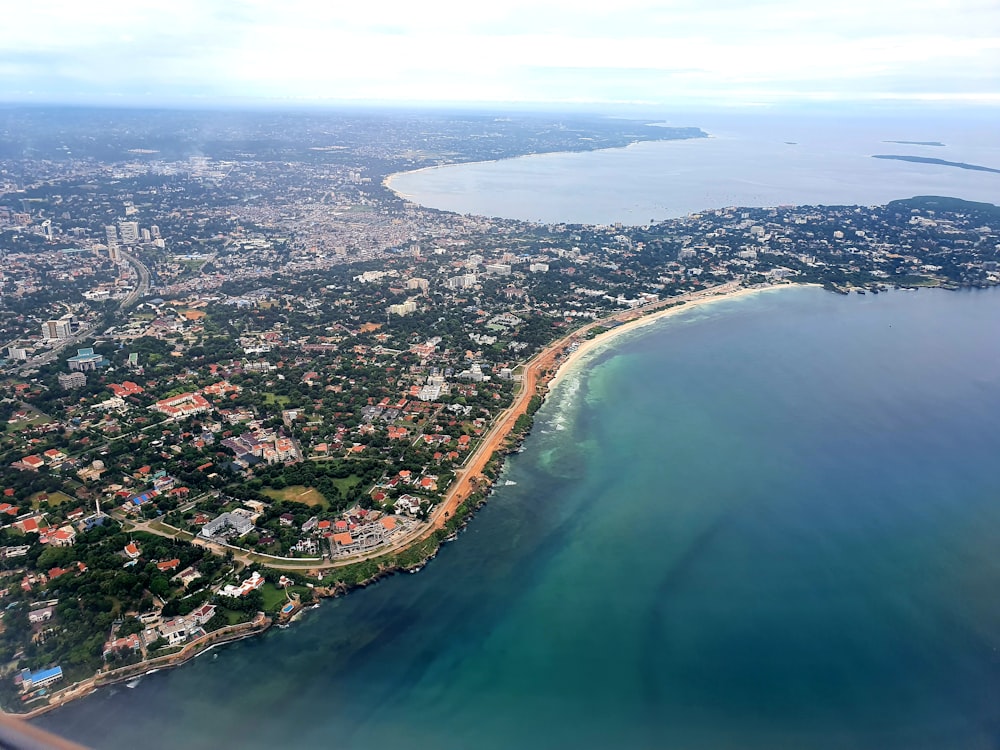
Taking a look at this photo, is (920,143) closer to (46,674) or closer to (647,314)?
(647,314)

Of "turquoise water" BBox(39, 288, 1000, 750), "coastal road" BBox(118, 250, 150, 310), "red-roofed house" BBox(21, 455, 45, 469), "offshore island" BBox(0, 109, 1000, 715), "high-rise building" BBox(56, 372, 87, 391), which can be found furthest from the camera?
"coastal road" BBox(118, 250, 150, 310)

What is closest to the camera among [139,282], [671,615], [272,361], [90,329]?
[671,615]

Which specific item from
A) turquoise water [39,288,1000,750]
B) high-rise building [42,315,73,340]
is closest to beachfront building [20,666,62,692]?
turquoise water [39,288,1000,750]

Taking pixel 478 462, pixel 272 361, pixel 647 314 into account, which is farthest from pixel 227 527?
pixel 647 314

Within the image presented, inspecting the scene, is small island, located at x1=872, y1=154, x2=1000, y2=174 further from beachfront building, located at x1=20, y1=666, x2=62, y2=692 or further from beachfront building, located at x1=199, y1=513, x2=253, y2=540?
beachfront building, located at x1=20, y1=666, x2=62, y2=692

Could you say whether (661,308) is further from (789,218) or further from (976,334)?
(789,218)

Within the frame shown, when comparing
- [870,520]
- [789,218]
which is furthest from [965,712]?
Result: [789,218]
